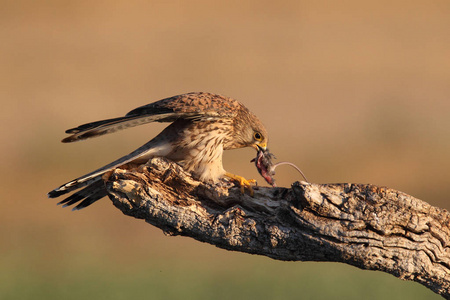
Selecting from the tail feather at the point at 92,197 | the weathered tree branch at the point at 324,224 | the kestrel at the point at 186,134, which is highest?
the kestrel at the point at 186,134

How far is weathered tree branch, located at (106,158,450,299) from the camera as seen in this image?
4.50 metres

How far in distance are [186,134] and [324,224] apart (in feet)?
6.42

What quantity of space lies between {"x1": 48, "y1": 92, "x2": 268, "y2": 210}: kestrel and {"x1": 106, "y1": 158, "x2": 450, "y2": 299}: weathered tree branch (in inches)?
24.0

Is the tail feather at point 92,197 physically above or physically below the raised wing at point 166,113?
below

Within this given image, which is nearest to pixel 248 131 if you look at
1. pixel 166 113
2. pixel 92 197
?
pixel 166 113

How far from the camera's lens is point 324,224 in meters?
4.50

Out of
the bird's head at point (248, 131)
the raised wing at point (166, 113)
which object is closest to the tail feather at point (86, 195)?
the raised wing at point (166, 113)

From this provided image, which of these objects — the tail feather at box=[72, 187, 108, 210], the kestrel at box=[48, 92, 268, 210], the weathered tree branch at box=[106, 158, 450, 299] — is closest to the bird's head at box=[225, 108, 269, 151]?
the kestrel at box=[48, 92, 268, 210]

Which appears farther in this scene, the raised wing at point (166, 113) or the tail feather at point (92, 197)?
the tail feather at point (92, 197)

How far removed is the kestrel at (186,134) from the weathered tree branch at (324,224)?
2.00 feet

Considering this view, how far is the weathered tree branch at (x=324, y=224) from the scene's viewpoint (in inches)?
177

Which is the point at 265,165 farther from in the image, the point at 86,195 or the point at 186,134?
the point at 86,195

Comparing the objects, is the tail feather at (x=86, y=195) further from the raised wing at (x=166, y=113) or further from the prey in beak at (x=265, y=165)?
the prey in beak at (x=265, y=165)

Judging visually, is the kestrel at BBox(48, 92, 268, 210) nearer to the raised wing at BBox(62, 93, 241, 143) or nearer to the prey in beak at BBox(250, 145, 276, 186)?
the raised wing at BBox(62, 93, 241, 143)
